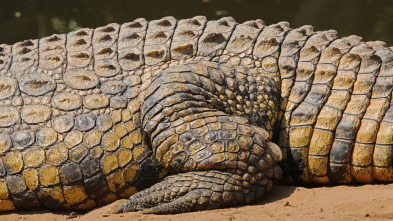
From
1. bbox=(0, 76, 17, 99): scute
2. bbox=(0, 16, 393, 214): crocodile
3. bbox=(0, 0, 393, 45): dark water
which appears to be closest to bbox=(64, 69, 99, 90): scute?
bbox=(0, 16, 393, 214): crocodile

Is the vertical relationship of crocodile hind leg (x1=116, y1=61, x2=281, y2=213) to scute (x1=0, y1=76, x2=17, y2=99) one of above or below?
below

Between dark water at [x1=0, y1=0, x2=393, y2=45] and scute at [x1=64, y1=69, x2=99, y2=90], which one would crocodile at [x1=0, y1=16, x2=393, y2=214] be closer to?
scute at [x1=64, y1=69, x2=99, y2=90]

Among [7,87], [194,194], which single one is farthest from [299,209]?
[7,87]

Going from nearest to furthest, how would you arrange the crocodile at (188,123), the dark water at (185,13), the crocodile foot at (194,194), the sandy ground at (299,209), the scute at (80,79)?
the sandy ground at (299,209) → the crocodile foot at (194,194) → the crocodile at (188,123) → the scute at (80,79) → the dark water at (185,13)

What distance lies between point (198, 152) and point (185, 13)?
23.8 feet

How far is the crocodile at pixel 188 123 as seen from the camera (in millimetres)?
3906

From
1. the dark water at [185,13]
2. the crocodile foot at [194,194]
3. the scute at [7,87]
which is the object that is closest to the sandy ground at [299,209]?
the crocodile foot at [194,194]

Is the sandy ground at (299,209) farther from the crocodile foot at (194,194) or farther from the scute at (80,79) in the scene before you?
the scute at (80,79)

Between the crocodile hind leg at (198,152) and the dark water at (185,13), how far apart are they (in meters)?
6.42

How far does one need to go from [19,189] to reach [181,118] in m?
1.35

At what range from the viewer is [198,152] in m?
3.87

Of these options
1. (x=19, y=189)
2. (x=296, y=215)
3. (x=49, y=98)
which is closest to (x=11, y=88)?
(x=49, y=98)

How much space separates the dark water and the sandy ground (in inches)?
253

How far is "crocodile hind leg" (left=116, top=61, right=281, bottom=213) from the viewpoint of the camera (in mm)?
3816
